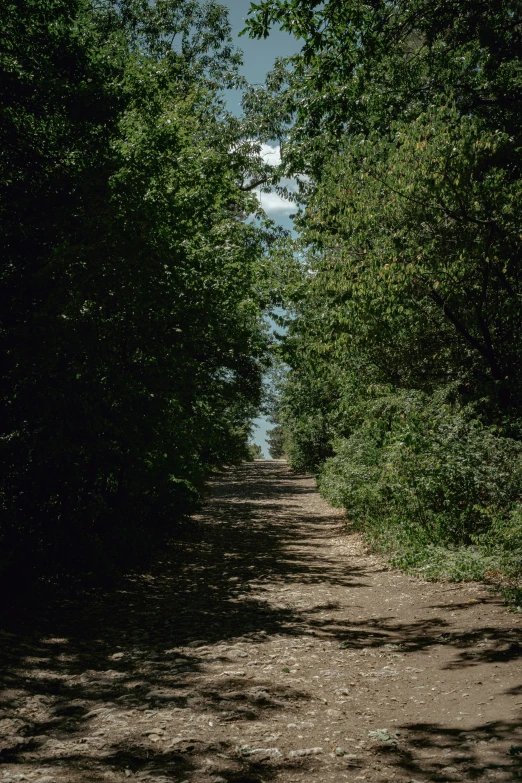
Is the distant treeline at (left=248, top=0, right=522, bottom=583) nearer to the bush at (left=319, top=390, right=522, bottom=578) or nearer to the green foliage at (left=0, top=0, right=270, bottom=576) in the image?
the bush at (left=319, top=390, right=522, bottom=578)

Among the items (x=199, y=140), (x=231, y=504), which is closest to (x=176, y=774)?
(x=199, y=140)

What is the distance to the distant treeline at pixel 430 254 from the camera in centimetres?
1002

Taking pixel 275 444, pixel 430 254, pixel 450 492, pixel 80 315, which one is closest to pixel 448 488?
pixel 450 492

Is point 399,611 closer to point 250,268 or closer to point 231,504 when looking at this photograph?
point 250,268

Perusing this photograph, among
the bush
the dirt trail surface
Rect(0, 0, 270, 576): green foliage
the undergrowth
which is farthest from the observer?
the bush

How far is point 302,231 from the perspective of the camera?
48.9 ft

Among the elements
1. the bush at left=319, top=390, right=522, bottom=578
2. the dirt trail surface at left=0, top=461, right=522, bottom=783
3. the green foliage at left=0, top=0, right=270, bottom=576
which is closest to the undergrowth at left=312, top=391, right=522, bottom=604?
the bush at left=319, top=390, right=522, bottom=578

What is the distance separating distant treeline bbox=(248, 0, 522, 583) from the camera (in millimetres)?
10023

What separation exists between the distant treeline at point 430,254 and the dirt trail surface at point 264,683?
1649 millimetres

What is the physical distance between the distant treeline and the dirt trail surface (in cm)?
165

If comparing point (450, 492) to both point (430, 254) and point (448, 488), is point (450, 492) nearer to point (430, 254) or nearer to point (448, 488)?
point (448, 488)

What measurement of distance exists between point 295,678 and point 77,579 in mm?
4582

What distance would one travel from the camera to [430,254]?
1076 cm

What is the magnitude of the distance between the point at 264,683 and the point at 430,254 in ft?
24.8
